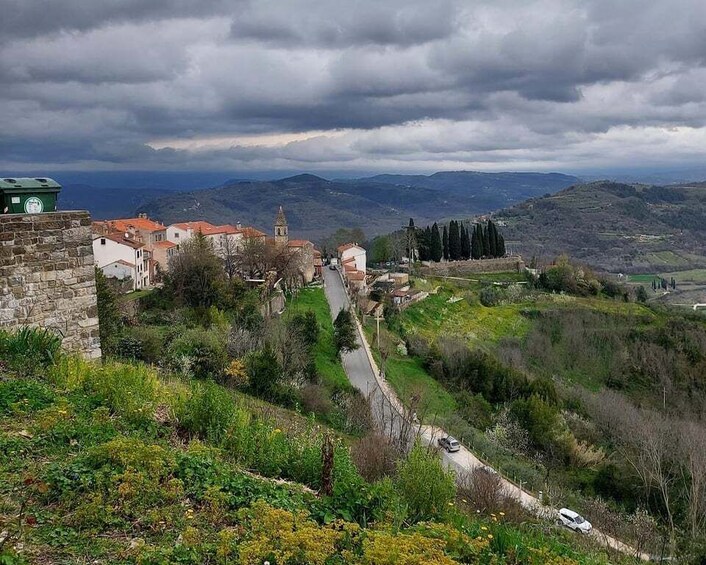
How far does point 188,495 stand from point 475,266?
181ft

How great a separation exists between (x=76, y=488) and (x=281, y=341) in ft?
61.8

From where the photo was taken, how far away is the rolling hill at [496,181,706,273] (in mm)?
123625

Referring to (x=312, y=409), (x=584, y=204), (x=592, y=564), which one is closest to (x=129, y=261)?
(x=312, y=409)

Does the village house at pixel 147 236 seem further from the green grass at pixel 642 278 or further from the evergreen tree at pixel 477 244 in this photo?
the green grass at pixel 642 278

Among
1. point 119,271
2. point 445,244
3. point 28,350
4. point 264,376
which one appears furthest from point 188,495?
point 445,244

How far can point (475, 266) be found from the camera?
5819 cm

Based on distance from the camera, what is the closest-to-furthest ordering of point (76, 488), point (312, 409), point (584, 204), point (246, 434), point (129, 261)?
point (76, 488) < point (246, 434) < point (312, 409) < point (129, 261) < point (584, 204)

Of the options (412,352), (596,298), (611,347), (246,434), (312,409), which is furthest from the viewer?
(596,298)

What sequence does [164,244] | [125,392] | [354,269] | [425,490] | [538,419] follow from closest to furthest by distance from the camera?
[425,490]
[125,392]
[538,419]
[164,244]
[354,269]

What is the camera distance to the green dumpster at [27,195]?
7.77 m

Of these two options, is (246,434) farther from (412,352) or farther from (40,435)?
(412,352)

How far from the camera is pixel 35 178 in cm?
822

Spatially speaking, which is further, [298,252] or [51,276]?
[298,252]

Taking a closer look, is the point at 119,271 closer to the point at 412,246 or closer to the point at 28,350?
the point at 412,246
